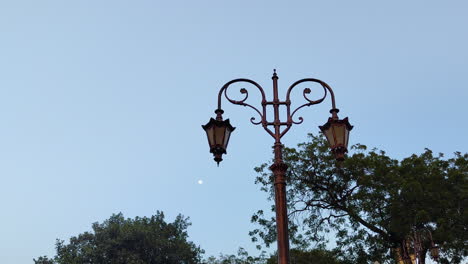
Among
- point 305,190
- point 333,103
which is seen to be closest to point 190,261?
point 305,190

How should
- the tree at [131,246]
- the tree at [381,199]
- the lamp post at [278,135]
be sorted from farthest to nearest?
the tree at [131,246]
the tree at [381,199]
the lamp post at [278,135]

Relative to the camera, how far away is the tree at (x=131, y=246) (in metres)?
48.2

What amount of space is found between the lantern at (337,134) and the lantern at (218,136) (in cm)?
153

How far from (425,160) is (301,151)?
20.6 ft

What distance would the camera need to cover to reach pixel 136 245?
48.8 m

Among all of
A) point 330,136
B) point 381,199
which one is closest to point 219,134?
point 330,136

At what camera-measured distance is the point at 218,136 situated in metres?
7.63

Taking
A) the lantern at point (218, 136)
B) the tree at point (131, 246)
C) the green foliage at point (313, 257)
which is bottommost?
the lantern at point (218, 136)

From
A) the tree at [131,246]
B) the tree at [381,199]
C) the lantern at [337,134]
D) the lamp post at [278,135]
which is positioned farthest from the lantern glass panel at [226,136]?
the tree at [131,246]

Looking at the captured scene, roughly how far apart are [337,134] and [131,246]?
4387cm

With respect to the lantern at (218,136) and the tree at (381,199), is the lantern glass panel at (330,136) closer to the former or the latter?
the lantern at (218,136)

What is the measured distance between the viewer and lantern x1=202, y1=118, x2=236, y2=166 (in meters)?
7.58

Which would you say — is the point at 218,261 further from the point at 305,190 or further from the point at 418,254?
the point at 418,254

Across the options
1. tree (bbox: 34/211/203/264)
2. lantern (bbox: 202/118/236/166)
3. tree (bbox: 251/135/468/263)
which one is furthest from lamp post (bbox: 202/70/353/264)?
tree (bbox: 34/211/203/264)
